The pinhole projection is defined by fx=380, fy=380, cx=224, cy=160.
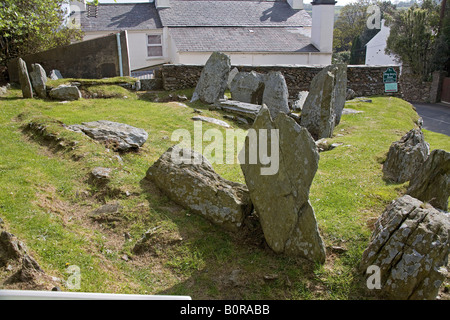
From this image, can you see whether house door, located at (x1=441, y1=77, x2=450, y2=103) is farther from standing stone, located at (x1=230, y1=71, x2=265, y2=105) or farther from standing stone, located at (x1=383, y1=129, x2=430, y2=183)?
standing stone, located at (x1=383, y1=129, x2=430, y2=183)

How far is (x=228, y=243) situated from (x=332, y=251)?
1.56 meters

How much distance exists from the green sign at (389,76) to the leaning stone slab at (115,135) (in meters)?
16.4

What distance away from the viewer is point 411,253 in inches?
185

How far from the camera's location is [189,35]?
27.6 meters

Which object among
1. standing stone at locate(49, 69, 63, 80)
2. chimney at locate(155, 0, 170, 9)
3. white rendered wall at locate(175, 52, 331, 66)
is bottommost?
standing stone at locate(49, 69, 63, 80)

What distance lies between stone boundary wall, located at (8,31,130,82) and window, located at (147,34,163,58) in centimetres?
1120

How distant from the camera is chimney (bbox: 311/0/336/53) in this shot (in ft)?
86.3

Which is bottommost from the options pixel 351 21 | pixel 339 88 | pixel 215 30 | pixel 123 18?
pixel 339 88

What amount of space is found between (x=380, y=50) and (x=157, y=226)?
4303 centimetres

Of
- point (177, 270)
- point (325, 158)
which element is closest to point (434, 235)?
point (177, 270)

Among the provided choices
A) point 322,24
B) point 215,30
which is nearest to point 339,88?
point 322,24

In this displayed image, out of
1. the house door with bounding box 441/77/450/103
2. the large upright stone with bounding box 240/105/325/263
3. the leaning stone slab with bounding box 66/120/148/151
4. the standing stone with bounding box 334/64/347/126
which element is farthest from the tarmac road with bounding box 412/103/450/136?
the large upright stone with bounding box 240/105/325/263

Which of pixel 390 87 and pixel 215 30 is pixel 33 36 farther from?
pixel 390 87

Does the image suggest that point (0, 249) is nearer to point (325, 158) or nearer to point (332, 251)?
point (332, 251)
